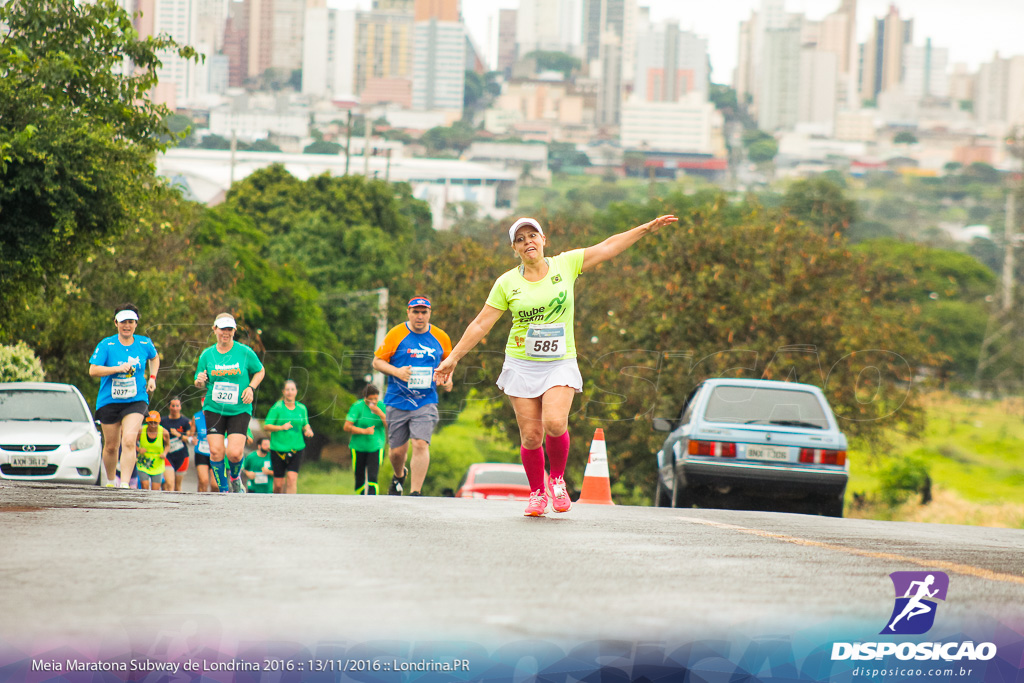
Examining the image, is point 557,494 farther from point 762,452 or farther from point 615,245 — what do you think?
point 762,452

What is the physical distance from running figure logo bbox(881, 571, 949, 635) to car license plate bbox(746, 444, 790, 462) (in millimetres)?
7091

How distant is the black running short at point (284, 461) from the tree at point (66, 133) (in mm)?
3406

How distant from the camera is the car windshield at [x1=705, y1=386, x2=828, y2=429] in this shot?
12.5m

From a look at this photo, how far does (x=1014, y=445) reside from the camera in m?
62.8

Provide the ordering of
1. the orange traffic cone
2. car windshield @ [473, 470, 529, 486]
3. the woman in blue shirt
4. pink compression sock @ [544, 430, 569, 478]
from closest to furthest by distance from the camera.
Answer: pink compression sock @ [544, 430, 569, 478]
the woman in blue shirt
the orange traffic cone
car windshield @ [473, 470, 529, 486]

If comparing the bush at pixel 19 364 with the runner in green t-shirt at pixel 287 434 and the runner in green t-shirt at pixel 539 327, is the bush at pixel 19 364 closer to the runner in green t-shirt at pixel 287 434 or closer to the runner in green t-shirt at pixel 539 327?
the runner in green t-shirt at pixel 287 434

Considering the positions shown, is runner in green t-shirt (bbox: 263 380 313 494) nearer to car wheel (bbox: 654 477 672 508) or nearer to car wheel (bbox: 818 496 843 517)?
car wheel (bbox: 654 477 672 508)

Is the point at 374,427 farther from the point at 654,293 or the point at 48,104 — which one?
the point at 654,293

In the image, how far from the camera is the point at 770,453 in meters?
12.2

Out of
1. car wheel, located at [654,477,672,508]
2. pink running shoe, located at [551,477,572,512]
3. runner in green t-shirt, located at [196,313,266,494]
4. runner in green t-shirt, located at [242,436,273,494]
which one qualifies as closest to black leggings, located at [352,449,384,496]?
runner in green t-shirt, located at [196,313,266,494]

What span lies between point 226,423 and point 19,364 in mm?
9664

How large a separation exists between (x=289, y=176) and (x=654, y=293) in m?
46.9

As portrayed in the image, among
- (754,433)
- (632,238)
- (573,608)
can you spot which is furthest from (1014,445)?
(573,608)

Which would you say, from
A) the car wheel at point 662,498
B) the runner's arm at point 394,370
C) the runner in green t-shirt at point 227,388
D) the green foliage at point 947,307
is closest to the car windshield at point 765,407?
the car wheel at point 662,498
